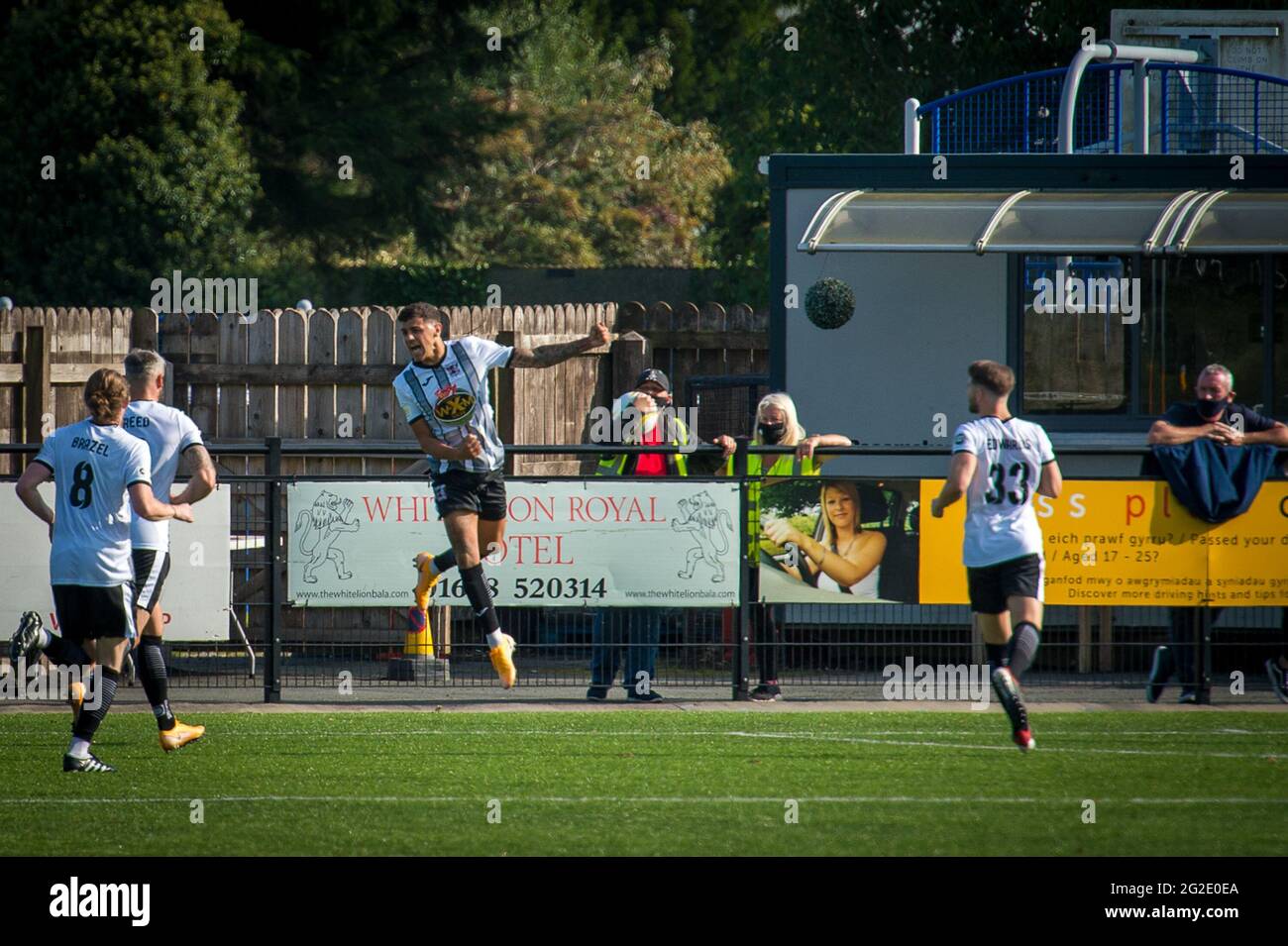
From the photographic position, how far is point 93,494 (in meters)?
9.50

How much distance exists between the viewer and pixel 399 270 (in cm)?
4319

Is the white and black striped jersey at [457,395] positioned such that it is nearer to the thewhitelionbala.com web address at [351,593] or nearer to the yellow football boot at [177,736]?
the thewhitelionbala.com web address at [351,593]

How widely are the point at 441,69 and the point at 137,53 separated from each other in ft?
35.7

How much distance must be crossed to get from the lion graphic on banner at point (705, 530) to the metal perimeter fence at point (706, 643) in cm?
19

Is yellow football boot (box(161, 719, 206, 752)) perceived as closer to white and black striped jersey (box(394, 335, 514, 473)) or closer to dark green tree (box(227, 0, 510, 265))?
white and black striped jersey (box(394, 335, 514, 473))

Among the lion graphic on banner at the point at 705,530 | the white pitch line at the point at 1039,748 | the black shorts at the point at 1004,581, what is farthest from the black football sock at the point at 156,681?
the black shorts at the point at 1004,581

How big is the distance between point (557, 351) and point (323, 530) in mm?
2511

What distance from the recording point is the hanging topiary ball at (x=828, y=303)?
15.3 metres

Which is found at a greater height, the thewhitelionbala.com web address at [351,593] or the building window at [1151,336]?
the building window at [1151,336]

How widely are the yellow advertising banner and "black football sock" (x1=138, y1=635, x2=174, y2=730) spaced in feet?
16.1

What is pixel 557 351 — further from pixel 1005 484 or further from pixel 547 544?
pixel 1005 484

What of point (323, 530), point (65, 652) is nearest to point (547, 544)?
point (323, 530)

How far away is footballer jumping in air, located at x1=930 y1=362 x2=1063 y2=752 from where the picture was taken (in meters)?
9.84

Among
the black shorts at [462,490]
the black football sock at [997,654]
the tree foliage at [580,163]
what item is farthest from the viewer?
the tree foliage at [580,163]
